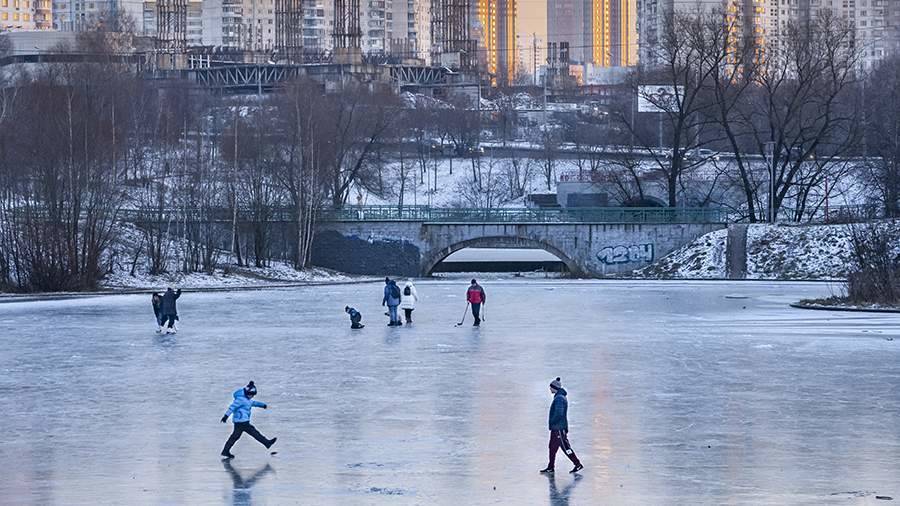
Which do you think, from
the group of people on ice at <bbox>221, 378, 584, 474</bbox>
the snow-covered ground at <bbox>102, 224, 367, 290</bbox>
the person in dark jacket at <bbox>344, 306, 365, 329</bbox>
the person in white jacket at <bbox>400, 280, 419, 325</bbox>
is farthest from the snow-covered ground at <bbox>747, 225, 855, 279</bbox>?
the group of people on ice at <bbox>221, 378, 584, 474</bbox>

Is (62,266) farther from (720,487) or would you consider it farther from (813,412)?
(720,487)

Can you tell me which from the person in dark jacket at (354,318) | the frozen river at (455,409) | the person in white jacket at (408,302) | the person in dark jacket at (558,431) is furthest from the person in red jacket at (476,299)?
the person in dark jacket at (558,431)

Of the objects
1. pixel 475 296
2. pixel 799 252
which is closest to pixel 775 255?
pixel 799 252

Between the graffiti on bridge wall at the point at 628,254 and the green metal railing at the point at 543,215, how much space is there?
137 cm

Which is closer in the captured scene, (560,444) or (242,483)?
(242,483)

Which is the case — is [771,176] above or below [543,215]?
above

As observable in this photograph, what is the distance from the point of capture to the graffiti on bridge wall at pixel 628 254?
6819 centimetres

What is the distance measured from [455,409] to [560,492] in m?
6.24

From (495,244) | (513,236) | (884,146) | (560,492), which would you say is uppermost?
(884,146)

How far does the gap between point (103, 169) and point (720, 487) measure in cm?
5083

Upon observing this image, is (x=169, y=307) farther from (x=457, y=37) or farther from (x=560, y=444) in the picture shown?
(x=457, y=37)

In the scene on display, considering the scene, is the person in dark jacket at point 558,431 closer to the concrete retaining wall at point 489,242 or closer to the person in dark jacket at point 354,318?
the person in dark jacket at point 354,318

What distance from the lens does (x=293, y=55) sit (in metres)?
162

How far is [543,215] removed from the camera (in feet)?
231
